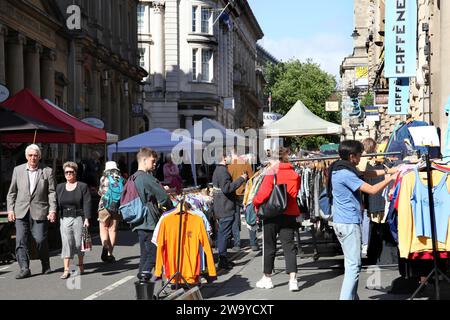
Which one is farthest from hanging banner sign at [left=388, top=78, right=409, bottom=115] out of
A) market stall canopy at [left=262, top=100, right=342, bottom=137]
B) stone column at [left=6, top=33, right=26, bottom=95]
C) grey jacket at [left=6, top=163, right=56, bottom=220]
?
grey jacket at [left=6, top=163, right=56, bottom=220]

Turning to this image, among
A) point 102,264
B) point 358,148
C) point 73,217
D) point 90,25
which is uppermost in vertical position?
point 90,25

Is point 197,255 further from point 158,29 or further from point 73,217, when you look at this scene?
point 158,29

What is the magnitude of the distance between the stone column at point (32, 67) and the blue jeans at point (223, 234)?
1825 centimetres

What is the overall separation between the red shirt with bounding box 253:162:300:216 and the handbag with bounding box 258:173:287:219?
0.18ft

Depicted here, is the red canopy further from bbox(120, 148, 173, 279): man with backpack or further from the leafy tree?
the leafy tree

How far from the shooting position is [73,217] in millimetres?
12633

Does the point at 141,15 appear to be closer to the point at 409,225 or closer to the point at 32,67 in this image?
the point at 32,67

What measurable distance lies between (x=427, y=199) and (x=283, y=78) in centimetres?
9562

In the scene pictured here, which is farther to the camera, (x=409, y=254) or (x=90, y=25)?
(x=90, y=25)

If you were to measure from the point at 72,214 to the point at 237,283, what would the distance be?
2790mm

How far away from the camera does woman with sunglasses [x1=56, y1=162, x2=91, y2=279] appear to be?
12.5m
